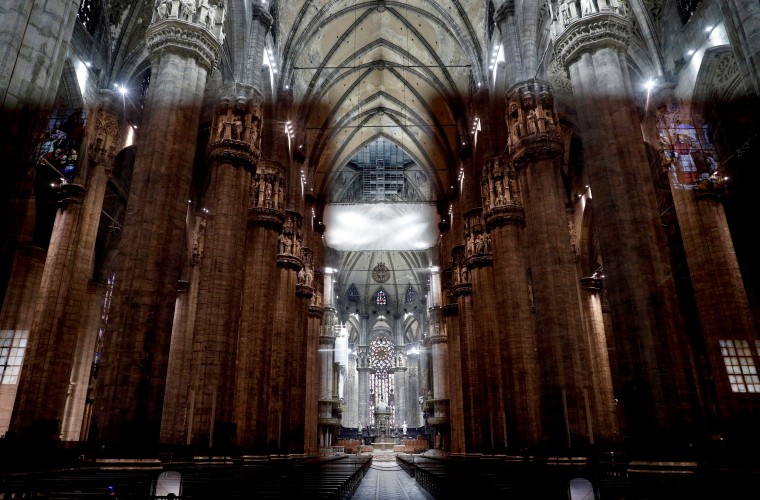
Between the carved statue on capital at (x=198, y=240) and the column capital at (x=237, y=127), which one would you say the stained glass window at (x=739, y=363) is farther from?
the carved statue on capital at (x=198, y=240)

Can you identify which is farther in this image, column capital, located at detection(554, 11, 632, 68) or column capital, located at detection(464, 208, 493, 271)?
column capital, located at detection(464, 208, 493, 271)

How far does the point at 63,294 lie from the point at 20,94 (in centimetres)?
1061

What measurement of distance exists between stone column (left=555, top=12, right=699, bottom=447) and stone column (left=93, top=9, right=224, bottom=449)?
7880 mm

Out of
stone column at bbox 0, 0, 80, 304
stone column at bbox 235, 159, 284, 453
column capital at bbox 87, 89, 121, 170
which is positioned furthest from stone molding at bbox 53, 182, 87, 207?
stone column at bbox 0, 0, 80, 304

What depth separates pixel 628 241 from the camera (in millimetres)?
9062

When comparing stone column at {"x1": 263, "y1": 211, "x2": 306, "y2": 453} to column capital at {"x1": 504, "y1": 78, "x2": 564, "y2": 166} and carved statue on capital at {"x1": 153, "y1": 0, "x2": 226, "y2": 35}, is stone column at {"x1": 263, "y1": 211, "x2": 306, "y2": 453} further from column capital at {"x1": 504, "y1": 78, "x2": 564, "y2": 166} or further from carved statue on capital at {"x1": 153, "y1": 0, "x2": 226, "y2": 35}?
column capital at {"x1": 504, "y1": 78, "x2": 564, "y2": 166}

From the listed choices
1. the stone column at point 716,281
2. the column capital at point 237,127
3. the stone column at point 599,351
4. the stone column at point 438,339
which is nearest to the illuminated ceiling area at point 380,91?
the stone column at point 438,339

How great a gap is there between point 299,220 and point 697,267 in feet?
53.4

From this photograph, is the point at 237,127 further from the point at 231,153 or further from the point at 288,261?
the point at 288,261

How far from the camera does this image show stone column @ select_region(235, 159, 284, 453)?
52.6 feet

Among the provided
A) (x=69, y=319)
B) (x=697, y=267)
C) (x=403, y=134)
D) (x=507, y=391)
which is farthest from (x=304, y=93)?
(x=697, y=267)

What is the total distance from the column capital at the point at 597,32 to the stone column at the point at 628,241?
0.02 m

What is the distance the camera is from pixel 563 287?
12523mm

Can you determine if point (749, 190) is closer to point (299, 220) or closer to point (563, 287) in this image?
point (563, 287)
